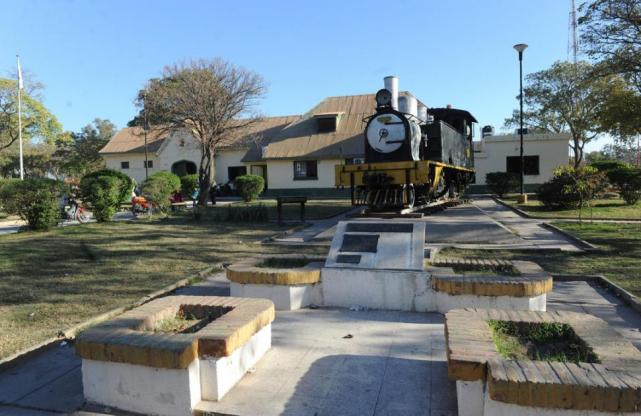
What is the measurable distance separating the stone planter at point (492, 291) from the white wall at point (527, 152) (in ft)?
87.0

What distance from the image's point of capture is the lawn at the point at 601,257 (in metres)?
6.72

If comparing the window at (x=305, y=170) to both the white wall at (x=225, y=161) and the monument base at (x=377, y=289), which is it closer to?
the white wall at (x=225, y=161)

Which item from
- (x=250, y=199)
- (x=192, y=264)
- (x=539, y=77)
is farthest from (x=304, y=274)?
(x=539, y=77)

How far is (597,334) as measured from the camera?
3154 millimetres

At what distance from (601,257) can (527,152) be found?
23.8m

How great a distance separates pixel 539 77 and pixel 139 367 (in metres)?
42.8

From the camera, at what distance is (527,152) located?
29781 millimetres

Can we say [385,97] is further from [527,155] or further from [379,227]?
[527,155]

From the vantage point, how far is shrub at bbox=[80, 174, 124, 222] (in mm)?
14570

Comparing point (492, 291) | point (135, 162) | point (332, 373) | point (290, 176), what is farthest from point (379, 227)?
point (135, 162)

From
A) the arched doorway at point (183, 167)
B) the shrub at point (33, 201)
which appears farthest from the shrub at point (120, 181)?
the arched doorway at point (183, 167)

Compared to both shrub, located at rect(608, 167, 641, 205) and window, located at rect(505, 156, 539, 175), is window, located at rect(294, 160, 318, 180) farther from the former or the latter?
shrub, located at rect(608, 167, 641, 205)

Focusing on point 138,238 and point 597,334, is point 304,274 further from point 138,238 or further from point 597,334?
point 138,238

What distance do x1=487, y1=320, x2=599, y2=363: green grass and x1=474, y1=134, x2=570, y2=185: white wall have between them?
2785cm
